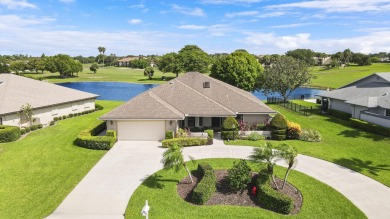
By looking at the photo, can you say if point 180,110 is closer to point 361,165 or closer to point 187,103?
point 187,103

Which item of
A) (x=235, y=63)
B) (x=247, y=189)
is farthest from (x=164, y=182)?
(x=235, y=63)

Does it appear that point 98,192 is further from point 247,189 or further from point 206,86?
point 206,86

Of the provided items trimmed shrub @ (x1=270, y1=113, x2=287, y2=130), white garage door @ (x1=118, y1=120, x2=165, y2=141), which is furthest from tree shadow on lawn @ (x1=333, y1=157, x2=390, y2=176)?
white garage door @ (x1=118, y1=120, x2=165, y2=141)

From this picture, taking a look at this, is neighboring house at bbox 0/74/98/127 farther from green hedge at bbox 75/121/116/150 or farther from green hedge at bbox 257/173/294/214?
green hedge at bbox 257/173/294/214

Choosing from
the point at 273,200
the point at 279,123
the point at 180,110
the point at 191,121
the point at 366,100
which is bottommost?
the point at 273,200

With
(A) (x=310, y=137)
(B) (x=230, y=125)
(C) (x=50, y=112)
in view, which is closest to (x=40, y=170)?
(B) (x=230, y=125)
